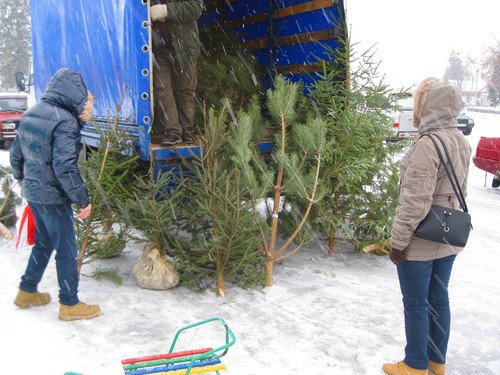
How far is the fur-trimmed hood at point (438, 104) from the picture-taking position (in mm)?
2906

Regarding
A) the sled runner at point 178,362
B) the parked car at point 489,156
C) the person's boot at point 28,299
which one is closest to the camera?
the sled runner at point 178,362

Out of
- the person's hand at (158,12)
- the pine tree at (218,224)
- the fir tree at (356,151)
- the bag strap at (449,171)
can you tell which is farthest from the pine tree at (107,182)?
the bag strap at (449,171)

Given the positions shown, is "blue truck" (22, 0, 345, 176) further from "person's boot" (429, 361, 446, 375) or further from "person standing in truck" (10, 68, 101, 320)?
"person's boot" (429, 361, 446, 375)

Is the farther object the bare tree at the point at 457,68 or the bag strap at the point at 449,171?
the bare tree at the point at 457,68

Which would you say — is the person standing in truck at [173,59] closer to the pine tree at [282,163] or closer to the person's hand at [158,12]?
the person's hand at [158,12]

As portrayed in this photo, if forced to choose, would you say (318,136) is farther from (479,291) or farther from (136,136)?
(479,291)

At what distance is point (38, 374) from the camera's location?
310 centimetres

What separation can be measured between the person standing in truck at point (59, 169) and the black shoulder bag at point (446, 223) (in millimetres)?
2407

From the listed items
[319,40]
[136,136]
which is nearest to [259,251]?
[136,136]

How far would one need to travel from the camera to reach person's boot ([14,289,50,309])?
157 inches

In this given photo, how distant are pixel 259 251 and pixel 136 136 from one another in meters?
1.59

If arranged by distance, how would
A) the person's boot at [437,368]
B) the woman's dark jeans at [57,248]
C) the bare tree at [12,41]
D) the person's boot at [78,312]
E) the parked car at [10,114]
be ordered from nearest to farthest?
the person's boot at [437,368] < the woman's dark jeans at [57,248] < the person's boot at [78,312] < the parked car at [10,114] < the bare tree at [12,41]

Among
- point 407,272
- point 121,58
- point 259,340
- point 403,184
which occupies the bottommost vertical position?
point 259,340

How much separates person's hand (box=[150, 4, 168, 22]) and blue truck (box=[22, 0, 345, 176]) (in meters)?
0.25
